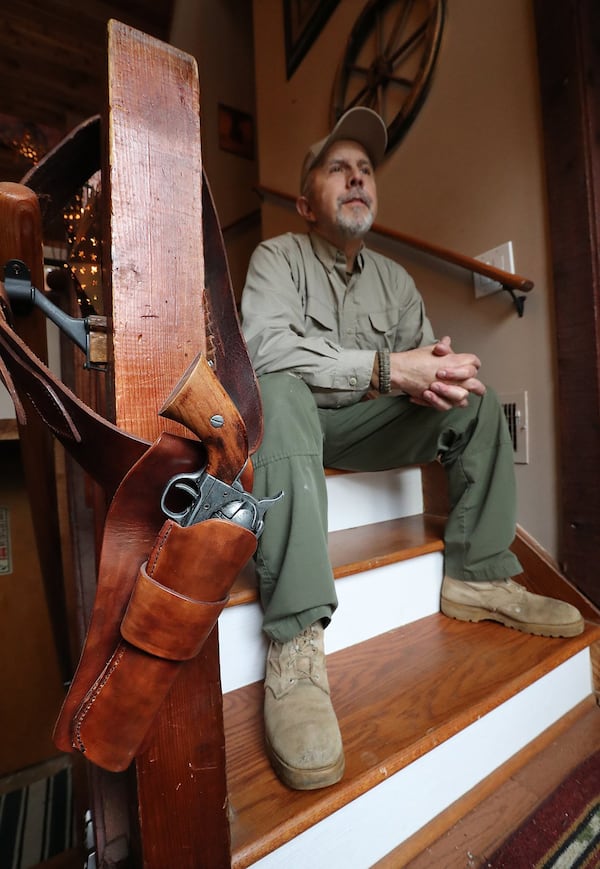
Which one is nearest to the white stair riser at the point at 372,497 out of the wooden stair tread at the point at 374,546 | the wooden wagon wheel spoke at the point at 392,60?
the wooden stair tread at the point at 374,546

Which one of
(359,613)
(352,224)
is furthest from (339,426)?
Answer: (352,224)

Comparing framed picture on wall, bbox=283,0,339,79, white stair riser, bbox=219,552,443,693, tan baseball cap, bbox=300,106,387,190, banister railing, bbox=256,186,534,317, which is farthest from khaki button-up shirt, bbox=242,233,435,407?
framed picture on wall, bbox=283,0,339,79

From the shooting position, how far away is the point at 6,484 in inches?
70.4

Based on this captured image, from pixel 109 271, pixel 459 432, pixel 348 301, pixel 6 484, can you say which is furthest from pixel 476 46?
pixel 6 484

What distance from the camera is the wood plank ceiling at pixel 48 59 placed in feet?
8.49

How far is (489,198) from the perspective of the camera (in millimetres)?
1150

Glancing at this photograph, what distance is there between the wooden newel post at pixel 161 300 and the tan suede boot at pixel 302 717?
0.14 m

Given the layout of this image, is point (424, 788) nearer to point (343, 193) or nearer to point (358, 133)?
point (343, 193)

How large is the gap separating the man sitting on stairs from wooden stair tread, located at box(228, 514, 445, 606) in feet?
0.17

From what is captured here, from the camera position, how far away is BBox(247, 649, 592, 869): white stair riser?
52 centimetres

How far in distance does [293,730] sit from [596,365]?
898 mm

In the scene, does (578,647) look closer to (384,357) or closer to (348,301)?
(384,357)

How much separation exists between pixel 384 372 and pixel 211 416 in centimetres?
62

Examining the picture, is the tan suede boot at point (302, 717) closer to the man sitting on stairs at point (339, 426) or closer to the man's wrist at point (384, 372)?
the man sitting on stairs at point (339, 426)
